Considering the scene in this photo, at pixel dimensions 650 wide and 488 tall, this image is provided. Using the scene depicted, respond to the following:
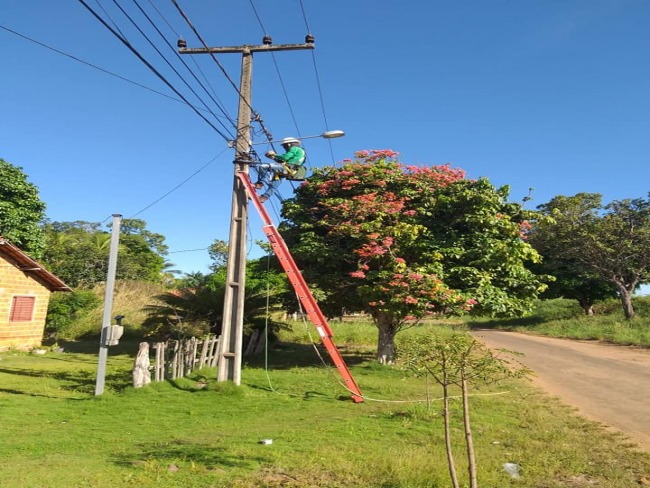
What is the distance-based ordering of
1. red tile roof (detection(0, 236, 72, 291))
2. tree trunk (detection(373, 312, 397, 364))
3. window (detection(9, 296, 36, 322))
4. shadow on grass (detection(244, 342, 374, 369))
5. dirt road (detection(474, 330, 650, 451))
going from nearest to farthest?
dirt road (detection(474, 330, 650, 451)) < tree trunk (detection(373, 312, 397, 364)) < shadow on grass (detection(244, 342, 374, 369)) < red tile roof (detection(0, 236, 72, 291)) < window (detection(9, 296, 36, 322))

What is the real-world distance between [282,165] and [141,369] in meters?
5.86

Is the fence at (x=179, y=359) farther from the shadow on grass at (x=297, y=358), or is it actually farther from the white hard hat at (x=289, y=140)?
the white hard hat at (x=289, y=140)

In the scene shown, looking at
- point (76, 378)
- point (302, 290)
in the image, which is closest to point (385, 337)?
A: point (302, 290)

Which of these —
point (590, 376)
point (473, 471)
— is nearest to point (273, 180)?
point (473, 471)

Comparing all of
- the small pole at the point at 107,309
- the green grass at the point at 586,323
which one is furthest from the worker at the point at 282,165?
the green grass at the point at 586,323

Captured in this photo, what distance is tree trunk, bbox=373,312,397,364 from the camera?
15.6 m

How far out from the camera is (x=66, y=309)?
23.7 metres

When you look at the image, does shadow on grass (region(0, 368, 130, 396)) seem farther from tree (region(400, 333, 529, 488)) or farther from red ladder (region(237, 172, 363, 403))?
tree (region(400, 333, 529, 488))

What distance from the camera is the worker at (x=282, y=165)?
39.4ft

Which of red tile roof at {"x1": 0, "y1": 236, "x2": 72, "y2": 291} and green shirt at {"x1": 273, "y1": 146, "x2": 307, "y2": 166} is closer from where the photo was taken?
green shirt at {"x1": 273, "y1": 146, "x2": 307, "y2": 166}

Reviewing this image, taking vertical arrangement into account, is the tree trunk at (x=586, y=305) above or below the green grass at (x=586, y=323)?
above

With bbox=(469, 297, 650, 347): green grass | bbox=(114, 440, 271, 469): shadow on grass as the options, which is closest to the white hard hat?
bbox=(114, 440, 271, 469): shadow on grass

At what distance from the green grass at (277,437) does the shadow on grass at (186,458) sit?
0.05 ft

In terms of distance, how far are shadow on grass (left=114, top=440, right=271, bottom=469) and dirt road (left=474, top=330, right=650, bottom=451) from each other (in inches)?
162
